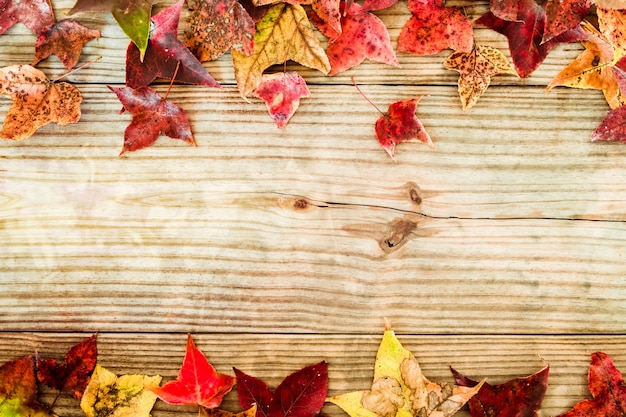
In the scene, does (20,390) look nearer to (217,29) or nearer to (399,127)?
(217,29)

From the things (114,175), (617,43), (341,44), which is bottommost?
(114,175)

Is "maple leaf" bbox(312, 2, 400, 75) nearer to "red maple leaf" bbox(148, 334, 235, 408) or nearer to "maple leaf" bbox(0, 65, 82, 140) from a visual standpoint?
"maple leaf" bbox(0, 65, 82, 140)

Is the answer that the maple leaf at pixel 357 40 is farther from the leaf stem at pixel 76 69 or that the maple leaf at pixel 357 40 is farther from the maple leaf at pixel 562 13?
the leaf stem at pixel 76 69

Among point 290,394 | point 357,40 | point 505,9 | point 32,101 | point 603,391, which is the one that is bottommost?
point 290,394

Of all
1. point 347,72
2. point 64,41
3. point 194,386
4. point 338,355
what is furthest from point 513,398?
point 64,41

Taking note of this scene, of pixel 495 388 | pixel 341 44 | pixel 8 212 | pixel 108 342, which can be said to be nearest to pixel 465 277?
pixel 495 388

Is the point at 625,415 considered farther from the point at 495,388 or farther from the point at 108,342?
the point at 108,342

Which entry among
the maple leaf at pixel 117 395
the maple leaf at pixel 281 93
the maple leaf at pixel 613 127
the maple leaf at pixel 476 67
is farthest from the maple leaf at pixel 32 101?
the maple leaf at pixel 613 127
